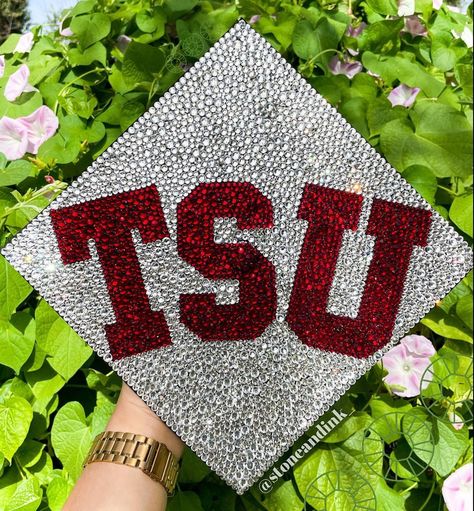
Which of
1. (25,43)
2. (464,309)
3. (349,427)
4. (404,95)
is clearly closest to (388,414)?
(349,427)

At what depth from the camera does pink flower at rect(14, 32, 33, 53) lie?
82cm

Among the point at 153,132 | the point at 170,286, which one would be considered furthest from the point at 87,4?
the point at 170,286

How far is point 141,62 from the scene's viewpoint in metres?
0.66

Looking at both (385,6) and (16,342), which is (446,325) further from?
(16,342)

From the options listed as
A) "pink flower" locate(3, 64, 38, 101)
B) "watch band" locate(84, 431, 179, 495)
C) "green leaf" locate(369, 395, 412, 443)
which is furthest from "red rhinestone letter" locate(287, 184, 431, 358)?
"pink flower" locate(3, 64, 38, 101)

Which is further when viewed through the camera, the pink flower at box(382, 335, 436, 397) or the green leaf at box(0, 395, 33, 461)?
the green leaf at box(0, 395, 33, 461)

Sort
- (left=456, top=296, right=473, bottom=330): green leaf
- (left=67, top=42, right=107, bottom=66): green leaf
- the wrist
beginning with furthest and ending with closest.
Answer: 1. (left=67, top=42, right=107, bottom=66): green leaf
2. the wrist
3. (left=456, top=296, right=473, bottom=330): green leaf

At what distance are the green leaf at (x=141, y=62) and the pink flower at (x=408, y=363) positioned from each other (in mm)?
431

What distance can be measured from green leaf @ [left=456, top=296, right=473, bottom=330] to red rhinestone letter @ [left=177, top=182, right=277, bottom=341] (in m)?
0.19

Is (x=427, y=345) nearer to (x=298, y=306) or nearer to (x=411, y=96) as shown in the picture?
(x=298, y=306)

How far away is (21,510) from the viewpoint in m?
0.74

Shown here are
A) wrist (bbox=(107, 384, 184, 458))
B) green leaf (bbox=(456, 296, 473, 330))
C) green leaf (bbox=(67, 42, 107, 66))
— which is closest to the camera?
green leaf (bbox=(456, 296, 473, 330))

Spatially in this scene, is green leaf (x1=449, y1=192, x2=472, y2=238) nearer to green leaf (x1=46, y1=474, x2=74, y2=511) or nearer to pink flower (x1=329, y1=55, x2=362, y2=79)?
pink flower (x1=329, y1=55, x2=362, y2=79)

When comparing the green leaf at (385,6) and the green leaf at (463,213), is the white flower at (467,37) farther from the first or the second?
the green leaf at (463,213)
